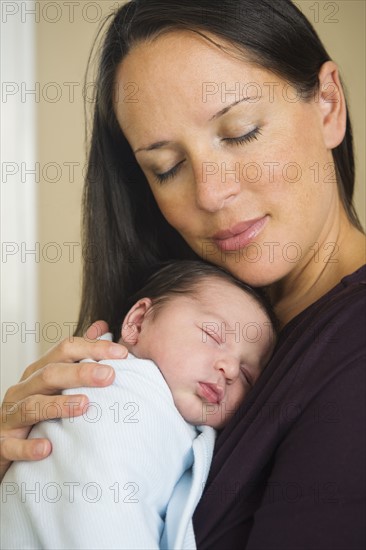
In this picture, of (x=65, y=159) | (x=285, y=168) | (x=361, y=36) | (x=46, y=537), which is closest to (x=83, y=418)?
(x=46, y=537)

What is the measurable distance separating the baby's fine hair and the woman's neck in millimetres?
76

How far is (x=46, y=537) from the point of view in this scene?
1.11 metres

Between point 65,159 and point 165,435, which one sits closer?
point 165,435

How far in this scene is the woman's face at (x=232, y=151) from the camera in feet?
4.42

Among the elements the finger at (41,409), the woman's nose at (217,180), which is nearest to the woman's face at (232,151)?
the woman's nose at (217,180)

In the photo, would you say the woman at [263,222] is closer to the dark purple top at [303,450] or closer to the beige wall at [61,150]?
the dark purple top at [303,450]

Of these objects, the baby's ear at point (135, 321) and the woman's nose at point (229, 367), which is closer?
the woman's nose at point (229, 367)

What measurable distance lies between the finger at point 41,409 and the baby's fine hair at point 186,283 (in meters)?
0.28

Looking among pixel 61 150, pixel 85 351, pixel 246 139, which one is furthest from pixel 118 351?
pixel 61 150

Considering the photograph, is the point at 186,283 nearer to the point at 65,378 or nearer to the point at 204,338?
the point at 204,338

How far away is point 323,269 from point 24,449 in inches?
26.8

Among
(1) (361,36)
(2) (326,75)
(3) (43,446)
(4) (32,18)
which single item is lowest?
(3) (43,446)

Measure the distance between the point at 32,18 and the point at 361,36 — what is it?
1597mm

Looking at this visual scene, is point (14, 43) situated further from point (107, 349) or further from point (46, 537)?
point (46, 537)
